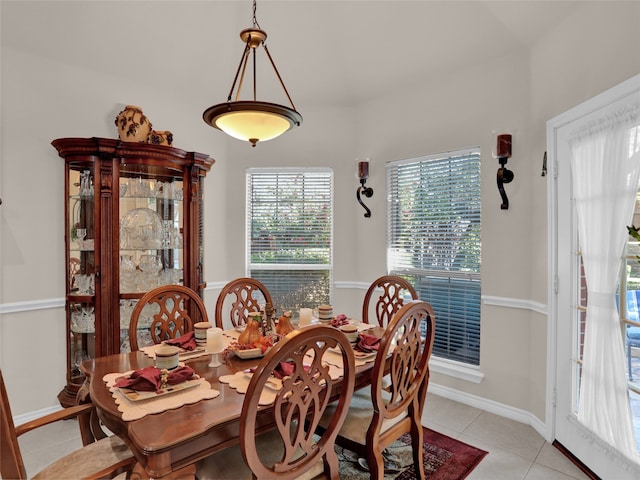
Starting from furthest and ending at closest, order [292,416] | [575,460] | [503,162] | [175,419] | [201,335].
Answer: [503,162]
[575,460]
[201,335]
[292,416]
[175,419]

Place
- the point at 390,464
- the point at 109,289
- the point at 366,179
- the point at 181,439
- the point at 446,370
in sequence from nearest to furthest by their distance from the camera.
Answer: the point at 181,439
the point at 390,464
the point at 109,289
the point at 446,370
the point at 366,179

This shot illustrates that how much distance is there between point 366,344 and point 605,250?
1403 mm

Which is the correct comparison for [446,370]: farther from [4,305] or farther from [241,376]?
[4,305]

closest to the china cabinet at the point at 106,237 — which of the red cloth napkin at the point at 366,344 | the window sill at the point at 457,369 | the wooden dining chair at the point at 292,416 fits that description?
the red cloth napkin at the point at 366,344

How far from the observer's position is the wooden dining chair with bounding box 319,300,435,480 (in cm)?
163

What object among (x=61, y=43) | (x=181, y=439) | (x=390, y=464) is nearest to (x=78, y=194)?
(x=61, y=43)

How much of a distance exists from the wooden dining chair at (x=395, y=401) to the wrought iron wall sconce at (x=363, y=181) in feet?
6.50

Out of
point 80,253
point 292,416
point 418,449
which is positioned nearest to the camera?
point 292,416

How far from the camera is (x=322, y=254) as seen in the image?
3957mm

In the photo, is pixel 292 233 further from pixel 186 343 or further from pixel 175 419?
pixel 175 419

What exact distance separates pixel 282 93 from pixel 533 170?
2407 mm

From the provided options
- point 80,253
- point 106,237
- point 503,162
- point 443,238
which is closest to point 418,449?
point 443,238

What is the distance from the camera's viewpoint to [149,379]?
4.86 feet

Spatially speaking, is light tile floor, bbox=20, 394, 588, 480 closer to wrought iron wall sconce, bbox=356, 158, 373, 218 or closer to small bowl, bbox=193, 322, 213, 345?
small bowl, bbox=193, 322, 213, 345
